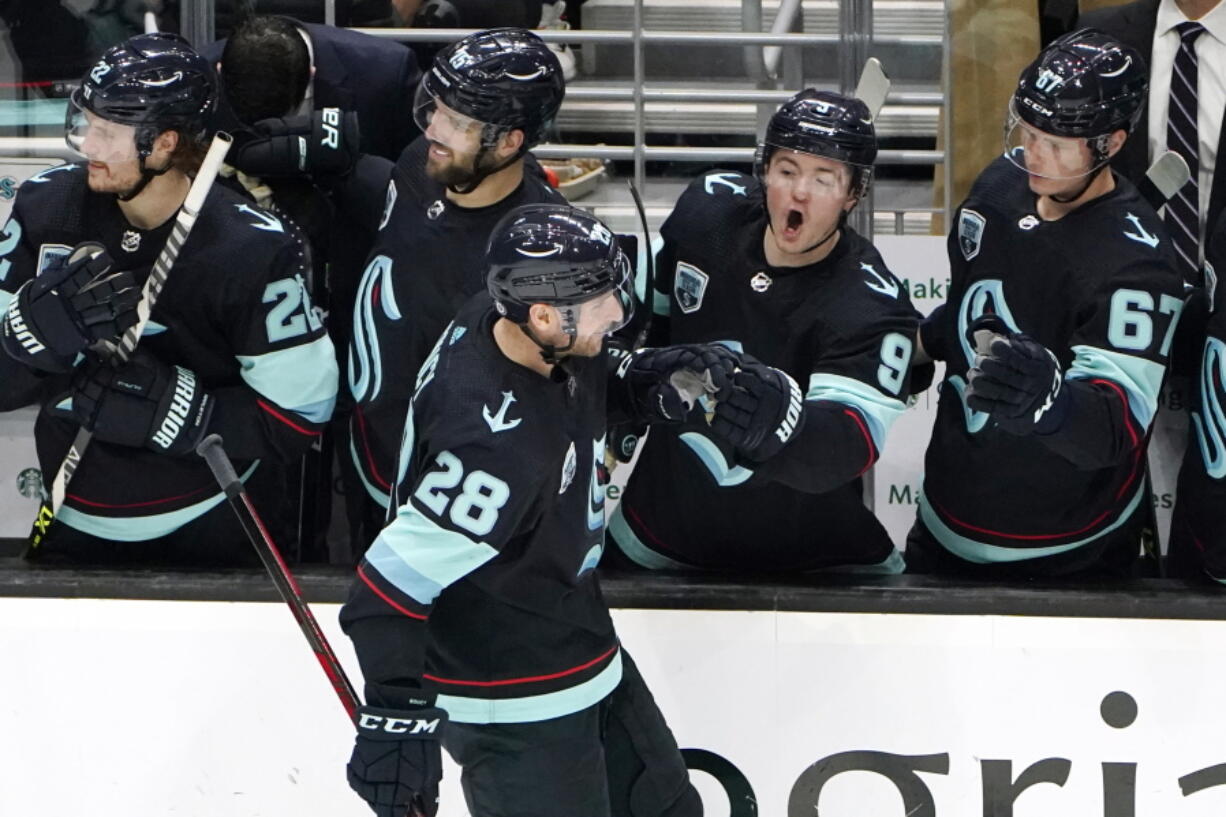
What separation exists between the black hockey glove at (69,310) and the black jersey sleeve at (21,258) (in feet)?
0.52

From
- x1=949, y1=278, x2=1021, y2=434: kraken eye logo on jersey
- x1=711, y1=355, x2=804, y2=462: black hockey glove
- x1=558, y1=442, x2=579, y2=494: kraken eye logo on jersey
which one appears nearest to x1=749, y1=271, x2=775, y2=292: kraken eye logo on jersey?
x1=711, y1=355, x2=804, y2=462: black hockey glove

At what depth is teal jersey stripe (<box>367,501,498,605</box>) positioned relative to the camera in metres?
2.46

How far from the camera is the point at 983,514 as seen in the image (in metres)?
3.18

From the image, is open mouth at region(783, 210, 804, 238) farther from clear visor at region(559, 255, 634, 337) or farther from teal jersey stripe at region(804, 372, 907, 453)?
clear visor at region(559, 255, 634, 337)

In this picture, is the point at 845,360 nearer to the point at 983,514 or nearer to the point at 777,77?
the point at 983,514

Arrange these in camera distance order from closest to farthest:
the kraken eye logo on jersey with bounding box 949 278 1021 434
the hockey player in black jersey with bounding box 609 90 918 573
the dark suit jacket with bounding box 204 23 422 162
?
1. the hockey player in black jersey with bounding box 609 90 918 573
2. the kraken eye logo on jersey with bounding box 949 278 1021 434
3. the dark suit jacket with bounding box 204 23 422 162

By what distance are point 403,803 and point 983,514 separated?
1196 mm

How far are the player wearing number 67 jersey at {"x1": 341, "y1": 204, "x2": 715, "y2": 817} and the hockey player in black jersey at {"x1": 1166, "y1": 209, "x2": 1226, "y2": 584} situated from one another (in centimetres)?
84

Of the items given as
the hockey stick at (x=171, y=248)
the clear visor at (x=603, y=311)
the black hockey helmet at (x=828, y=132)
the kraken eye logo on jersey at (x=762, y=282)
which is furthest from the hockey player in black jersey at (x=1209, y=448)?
the hockey stick at (x=171, y=248)

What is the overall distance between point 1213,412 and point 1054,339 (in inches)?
11.1

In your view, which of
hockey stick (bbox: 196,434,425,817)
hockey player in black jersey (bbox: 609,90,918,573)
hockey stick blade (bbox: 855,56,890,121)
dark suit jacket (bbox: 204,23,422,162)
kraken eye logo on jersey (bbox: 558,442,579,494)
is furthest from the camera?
dark suit jacket (bbox: 204,23,422,162)

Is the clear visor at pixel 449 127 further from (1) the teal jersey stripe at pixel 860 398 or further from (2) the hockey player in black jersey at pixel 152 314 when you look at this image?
(1) the teal jersey stripe at pixel 860 398

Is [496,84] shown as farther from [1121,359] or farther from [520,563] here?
[1121,359]

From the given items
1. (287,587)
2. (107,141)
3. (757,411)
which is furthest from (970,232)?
(107,141)
